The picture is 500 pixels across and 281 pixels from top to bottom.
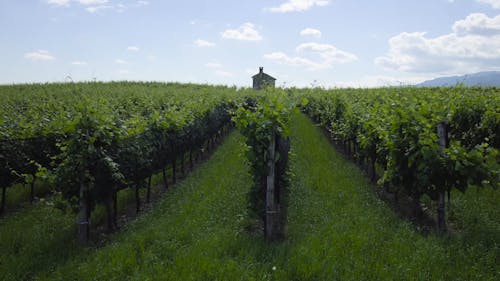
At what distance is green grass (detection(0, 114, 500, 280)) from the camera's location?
5.27m

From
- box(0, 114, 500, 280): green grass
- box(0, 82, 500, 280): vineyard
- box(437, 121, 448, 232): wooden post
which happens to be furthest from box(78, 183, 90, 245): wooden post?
box(437, 121, 448, 232): wooden post

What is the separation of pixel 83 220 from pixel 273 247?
3.42 metres

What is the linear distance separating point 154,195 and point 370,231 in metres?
5.89

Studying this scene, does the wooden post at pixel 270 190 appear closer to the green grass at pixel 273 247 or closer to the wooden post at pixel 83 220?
the green grass at pixel 273 247

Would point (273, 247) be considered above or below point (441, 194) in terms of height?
below

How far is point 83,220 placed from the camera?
6562 mm

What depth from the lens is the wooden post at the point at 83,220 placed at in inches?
256

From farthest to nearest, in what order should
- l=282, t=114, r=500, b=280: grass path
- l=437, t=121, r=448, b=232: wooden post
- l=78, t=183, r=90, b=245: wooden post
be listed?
l=437, t=121, r=448, b=232: wooden post, l=78, t=183, r=90, b=245: wooden post, l=282, t=114, r=500, b=280: grass path

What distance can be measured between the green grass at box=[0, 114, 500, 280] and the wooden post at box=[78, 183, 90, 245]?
0.25m

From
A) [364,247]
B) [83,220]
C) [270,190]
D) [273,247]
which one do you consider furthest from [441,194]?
[83,220]

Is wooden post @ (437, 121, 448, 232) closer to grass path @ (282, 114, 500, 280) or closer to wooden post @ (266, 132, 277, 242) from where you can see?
grass path @ (282, 114, 500, 280)

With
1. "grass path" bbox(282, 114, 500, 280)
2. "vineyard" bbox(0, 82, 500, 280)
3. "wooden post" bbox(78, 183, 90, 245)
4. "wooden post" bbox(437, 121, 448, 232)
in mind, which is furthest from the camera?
"wooden post" bbox(437, 121, 448, 232)

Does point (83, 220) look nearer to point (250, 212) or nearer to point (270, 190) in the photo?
point (250, 212)

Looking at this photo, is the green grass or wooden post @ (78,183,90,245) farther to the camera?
wooden post @ (78,183,90,245)
